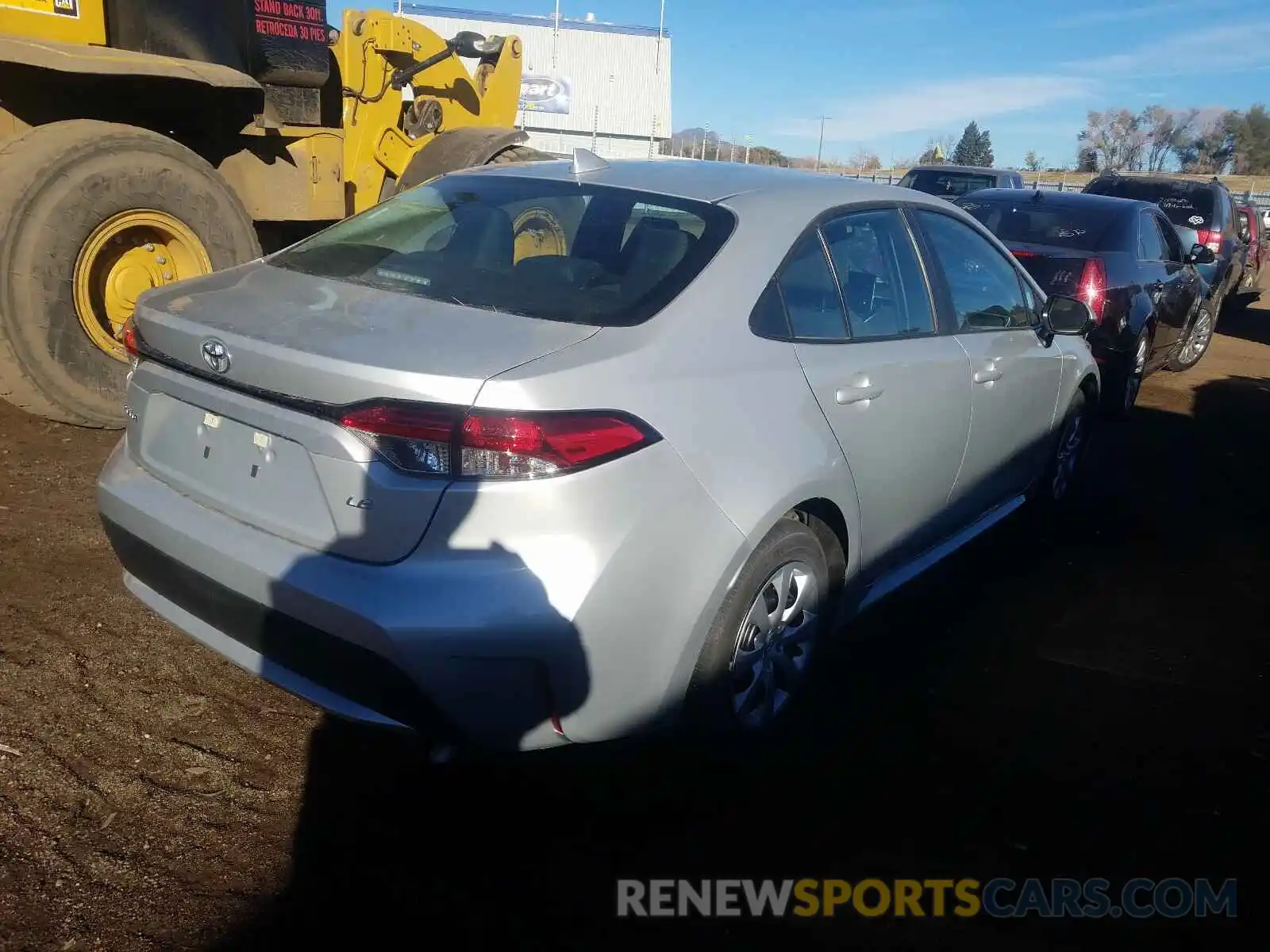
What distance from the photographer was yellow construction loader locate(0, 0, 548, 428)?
4.66 meters

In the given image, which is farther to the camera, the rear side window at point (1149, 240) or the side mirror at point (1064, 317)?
the rear side window at point (1149, 240)

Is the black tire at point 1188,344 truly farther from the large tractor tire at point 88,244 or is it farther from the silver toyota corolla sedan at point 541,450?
the large tractor tire at point 88,244

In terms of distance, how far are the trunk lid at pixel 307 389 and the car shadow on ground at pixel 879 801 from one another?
2.62 feet

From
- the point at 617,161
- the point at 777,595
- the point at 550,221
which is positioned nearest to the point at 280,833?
the point at 777,595

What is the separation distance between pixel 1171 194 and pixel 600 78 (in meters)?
36.2

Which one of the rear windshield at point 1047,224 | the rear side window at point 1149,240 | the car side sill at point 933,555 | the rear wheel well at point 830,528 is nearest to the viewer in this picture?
the rear wheel well at point 830,528

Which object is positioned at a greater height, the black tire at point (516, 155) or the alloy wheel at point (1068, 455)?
the black tire at point (516, 155)

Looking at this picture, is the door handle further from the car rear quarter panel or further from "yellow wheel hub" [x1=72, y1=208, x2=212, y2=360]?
"yellow wheel hub" [x1=72, y1=208, x2=212, y2=360]

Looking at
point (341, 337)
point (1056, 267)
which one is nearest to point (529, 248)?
point (341, 337)

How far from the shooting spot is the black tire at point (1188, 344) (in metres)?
9.65

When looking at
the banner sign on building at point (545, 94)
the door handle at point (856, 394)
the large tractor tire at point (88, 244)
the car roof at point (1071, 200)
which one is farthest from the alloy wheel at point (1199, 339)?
the banner sign on building at point (545, 94)

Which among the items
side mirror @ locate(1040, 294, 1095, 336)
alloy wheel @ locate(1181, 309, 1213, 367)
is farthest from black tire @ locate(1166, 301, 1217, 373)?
side mirror @ locate(1040, 294, 1095, 336)

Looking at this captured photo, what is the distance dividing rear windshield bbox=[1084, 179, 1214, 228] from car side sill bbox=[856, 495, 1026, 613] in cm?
957

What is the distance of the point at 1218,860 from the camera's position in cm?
278
